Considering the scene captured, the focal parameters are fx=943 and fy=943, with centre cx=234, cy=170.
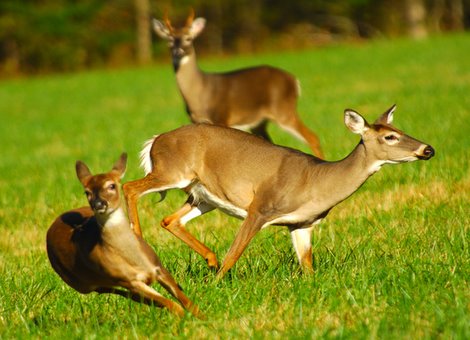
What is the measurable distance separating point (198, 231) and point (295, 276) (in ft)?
6.69

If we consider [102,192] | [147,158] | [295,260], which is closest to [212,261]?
[295,260]

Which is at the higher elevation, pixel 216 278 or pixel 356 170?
pixel 356 170

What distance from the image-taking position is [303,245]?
225 inches

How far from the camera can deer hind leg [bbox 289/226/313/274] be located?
567cm

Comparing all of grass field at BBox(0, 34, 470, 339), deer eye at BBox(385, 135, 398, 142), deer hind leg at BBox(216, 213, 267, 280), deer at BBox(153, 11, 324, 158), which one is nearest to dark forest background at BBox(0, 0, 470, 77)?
grass field at BBox(0, 34, 470, 339)

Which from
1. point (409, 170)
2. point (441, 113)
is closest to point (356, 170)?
point (409, 170)

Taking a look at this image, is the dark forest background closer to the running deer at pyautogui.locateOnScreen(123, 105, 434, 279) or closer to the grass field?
the grass field

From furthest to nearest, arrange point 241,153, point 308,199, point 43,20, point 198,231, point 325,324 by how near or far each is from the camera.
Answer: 1. point 43,20
2. point 198,231
3. point 241,153
4. point 308,199
5. point 325,324

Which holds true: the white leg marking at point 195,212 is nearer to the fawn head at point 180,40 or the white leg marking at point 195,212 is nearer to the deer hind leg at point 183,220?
the deer hind leg at point 183,220

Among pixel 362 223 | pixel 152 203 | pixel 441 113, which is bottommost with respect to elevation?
pixel 441 113

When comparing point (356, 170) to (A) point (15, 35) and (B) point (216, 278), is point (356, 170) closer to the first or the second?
(B) point (216, 278)

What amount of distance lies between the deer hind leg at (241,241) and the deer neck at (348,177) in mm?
422

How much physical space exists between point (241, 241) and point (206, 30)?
40584mm

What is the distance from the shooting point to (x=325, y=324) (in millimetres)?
4398
